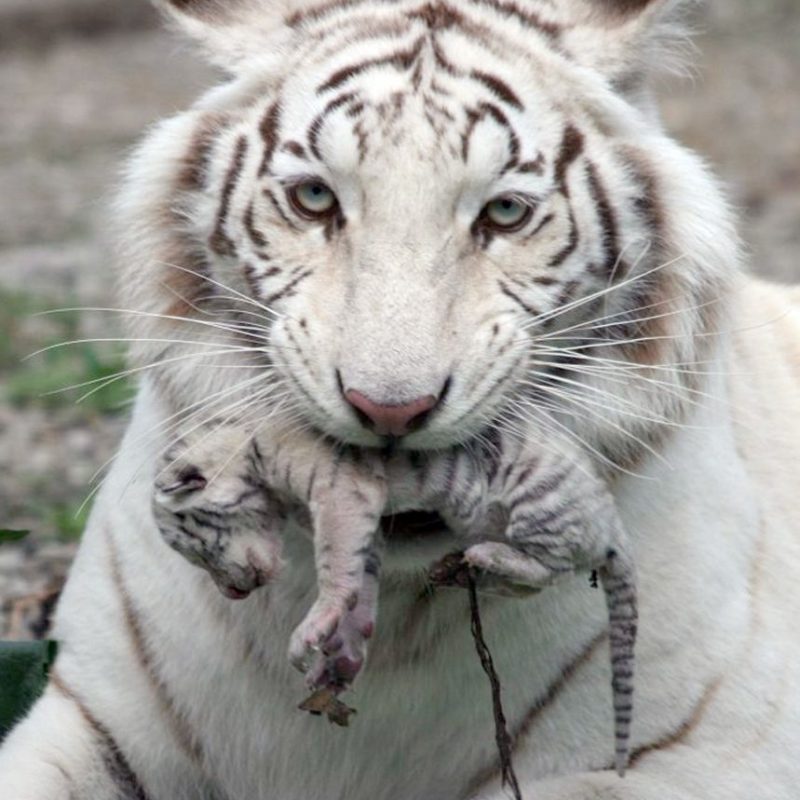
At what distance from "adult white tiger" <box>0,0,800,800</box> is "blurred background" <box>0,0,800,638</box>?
28cm

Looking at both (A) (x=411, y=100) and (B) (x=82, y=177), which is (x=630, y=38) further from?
(B) (x=82, y=177)

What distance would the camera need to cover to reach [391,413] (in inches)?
94.0

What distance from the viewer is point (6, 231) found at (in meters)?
7.85

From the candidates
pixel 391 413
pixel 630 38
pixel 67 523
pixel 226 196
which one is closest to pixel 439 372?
pixel 391 413

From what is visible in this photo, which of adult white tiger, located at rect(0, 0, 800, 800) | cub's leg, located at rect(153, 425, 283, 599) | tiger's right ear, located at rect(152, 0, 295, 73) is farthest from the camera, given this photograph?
tiger's right ear, located at rect(152, 0, 295, 73)

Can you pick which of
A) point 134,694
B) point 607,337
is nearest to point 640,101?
point 607,337

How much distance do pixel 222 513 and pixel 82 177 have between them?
642 cm

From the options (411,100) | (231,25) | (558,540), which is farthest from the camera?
(231,25)

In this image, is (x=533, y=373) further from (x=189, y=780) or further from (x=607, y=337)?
(x=189, y=780)

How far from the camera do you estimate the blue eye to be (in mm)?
2672

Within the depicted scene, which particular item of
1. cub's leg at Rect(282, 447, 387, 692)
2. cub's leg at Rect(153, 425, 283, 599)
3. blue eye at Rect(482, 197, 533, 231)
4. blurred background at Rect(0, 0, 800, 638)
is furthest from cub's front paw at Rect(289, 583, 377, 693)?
blurred background at Rect(0, 0, 800, 638)

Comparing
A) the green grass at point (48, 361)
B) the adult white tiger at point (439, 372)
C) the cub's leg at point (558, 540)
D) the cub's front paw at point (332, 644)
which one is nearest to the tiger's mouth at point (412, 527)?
the adult white tiger at point (439, 372)

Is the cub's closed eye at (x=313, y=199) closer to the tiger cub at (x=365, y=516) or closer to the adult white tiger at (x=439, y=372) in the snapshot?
the adult white tiger at (x=439, y=372)

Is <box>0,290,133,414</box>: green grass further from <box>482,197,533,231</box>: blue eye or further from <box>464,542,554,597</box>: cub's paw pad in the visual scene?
<box>464,542,554,597</box>: cub's paw pad
